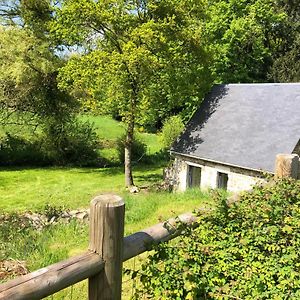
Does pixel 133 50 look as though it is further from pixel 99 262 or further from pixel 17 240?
pixel 99 262

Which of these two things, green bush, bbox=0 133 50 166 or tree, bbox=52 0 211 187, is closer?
tree, bbox=52 0 211 187

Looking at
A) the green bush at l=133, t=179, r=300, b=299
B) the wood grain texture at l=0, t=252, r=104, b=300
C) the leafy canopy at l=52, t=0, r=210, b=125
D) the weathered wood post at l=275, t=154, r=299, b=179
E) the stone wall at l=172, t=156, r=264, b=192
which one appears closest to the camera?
the wood grain texture at l=0, t=252, r=104, b=300

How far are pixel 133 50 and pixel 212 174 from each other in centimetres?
628

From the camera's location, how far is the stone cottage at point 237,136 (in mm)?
13836

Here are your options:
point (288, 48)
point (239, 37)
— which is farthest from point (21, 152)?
point (288, 48)

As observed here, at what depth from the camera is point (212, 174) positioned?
15438mm

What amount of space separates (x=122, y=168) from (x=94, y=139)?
11.2 feet

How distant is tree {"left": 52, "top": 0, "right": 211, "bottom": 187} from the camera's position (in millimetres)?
15516

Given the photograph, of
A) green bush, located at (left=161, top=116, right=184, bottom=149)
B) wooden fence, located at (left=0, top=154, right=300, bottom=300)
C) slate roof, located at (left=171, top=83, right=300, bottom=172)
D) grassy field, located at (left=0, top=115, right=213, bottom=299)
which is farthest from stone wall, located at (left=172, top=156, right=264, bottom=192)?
wooden fence, located at (left=0, top=154, right=300, bottom=300)

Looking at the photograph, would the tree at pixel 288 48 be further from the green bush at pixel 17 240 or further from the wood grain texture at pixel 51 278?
the wood grain texture at pixel 51 278

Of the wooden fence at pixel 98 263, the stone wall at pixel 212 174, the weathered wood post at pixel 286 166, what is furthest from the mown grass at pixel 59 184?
the wooden fence at pixel 98 263

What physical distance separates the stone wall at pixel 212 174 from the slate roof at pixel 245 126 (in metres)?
0.38

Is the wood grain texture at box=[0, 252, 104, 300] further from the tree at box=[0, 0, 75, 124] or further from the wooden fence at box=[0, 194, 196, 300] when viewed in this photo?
the tree at box=[0, 0, 75, 124]

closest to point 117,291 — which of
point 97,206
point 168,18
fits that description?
point 97,206
